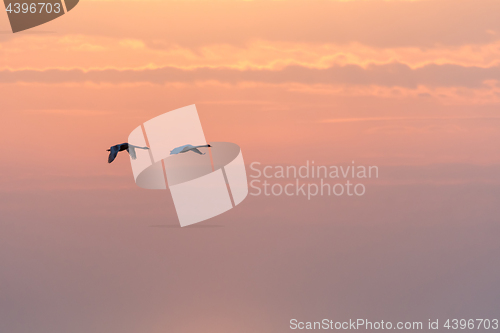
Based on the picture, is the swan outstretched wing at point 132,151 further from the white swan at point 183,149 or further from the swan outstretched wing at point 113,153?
the white swan at point 183,149

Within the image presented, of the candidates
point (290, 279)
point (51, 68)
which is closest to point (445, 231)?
point (290, 279)

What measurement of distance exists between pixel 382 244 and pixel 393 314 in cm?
42

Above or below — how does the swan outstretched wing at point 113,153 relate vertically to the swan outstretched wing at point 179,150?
above

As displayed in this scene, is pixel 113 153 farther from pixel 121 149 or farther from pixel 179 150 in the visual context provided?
pixel 179 150

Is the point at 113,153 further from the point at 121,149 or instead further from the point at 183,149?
the point at 183,149

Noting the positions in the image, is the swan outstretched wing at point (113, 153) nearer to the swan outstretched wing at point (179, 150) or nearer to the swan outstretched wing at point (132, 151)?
the swan outstretched wing at point (132, 151)

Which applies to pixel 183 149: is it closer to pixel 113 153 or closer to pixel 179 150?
pixel 179 150

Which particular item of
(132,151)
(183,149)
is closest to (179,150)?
(183,149)

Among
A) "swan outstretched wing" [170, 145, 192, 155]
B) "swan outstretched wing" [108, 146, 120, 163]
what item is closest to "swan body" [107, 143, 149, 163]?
"swan outstretched wing" [108, 146, 120, 163]

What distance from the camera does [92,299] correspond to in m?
1.99

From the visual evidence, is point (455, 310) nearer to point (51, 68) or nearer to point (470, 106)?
point (470, 106)

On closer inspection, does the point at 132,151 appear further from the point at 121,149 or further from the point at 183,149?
the point at 183,149

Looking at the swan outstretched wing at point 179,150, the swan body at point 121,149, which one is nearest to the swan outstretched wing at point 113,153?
the swan body at point 121,149

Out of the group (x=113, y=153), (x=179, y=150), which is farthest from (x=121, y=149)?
(x=179, y=150)
